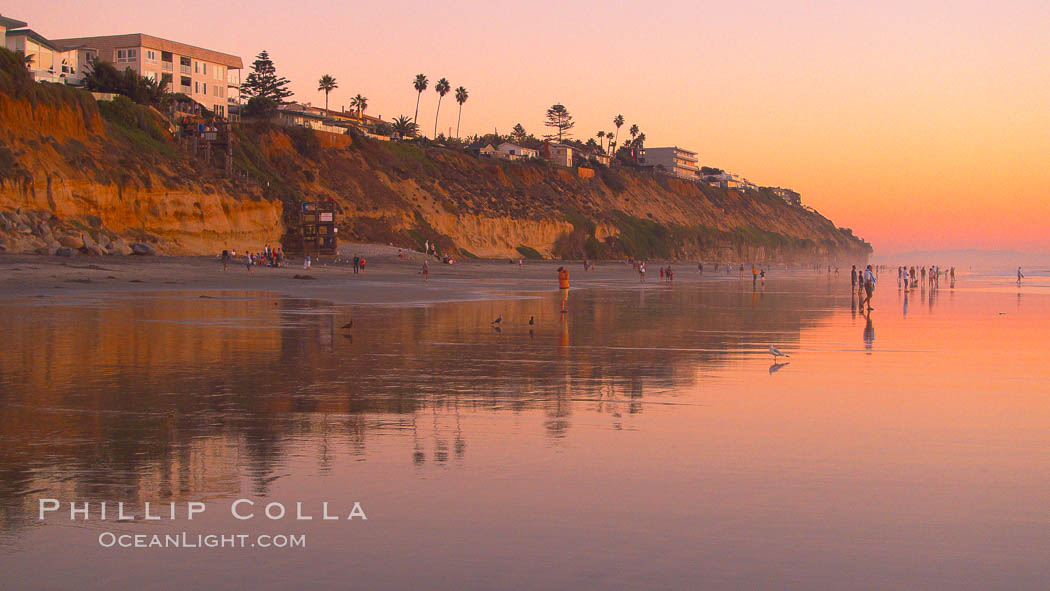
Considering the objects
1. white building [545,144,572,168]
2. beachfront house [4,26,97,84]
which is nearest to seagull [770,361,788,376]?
beachfront house [4,26,97,84]

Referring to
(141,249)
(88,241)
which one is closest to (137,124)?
(141,249)

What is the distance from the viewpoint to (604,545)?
5082mm

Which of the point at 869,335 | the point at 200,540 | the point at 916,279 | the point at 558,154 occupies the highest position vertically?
the point at 558,154

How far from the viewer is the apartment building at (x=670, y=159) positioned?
171750mm

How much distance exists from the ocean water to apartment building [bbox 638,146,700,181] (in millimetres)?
159023

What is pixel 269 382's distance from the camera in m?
11.5

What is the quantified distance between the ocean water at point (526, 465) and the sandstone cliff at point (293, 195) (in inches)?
1425

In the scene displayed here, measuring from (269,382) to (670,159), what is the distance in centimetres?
16605

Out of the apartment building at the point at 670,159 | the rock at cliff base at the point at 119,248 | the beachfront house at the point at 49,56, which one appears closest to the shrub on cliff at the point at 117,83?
the beachfront house at the point at 49,56

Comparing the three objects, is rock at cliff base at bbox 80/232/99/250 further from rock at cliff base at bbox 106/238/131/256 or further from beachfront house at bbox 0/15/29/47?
beachfront house at bbox 0/15/29/47

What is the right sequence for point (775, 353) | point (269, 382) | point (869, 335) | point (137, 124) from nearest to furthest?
point (269, 382)
point (775, 353)
point (869, 335)
point (137, 124)

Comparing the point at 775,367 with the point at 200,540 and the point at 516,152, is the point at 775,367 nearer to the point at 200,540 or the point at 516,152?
the point at 200,540

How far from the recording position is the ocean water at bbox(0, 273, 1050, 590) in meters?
4.77

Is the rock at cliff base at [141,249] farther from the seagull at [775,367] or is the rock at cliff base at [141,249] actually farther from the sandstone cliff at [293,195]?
the seagull at [775,367]
